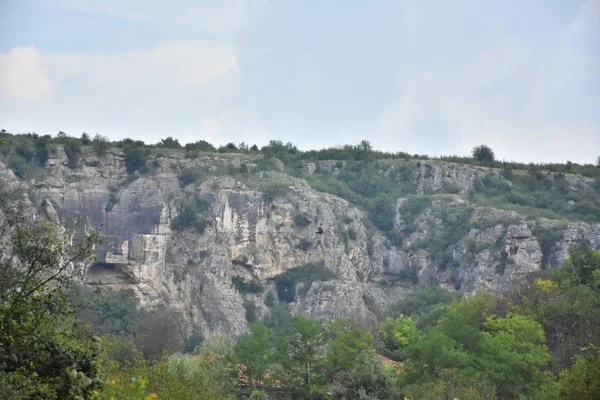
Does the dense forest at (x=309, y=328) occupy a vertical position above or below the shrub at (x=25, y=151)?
below

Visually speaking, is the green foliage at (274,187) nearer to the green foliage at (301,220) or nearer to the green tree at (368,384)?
the green foliage at (301,220)

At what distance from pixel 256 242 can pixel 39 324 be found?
68447 mm

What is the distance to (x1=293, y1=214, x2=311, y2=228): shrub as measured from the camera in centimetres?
8825

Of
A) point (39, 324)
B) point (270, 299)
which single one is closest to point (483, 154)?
point (270, 299)

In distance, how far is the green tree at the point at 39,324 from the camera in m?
17.5

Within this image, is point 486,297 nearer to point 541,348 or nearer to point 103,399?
point 541,348

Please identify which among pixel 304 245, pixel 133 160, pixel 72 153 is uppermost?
pixel 72 153

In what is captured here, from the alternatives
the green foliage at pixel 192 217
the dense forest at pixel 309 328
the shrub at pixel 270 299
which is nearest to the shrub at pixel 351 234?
the dense forest at pixel 309 328

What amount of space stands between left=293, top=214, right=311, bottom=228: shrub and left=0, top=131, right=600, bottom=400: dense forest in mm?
220

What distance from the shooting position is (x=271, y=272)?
86.8m

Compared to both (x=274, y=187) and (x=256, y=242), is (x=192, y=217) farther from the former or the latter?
(x=274, y=187)

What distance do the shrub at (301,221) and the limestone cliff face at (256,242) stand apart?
0.12m

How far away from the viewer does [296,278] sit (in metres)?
86.8

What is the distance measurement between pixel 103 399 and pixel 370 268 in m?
75.4
